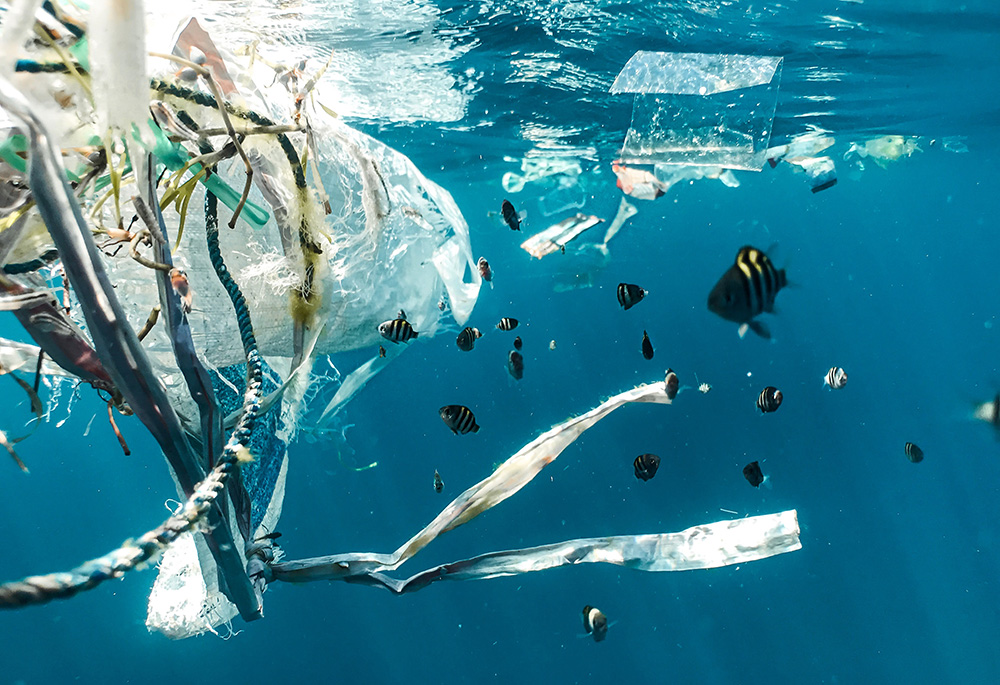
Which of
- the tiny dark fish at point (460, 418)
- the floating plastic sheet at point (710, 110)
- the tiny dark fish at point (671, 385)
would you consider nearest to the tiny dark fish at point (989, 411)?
the floating plastic sheet at point (710, 110)

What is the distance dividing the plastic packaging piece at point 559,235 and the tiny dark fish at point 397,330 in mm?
3794

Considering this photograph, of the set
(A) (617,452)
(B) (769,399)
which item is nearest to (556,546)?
(B) (769,399)

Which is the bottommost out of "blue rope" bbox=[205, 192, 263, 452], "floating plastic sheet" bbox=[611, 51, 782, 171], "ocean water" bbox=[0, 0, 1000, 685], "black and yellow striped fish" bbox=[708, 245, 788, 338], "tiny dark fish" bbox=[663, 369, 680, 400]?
"ocean water" bbox=[0, 0, 1000, 685]

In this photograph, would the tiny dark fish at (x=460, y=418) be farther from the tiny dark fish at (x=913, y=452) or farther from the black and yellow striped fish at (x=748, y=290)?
the tiny dark fish at (x=913, y=452)

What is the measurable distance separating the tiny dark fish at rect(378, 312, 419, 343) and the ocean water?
51 cm

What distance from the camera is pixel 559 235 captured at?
294 inches

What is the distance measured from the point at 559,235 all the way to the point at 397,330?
4.46 metres

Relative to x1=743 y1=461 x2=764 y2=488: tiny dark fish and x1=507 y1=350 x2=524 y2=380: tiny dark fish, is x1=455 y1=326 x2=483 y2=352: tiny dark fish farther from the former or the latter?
x1=743 y1=461 x2=764 y2=488: tiny dark fish

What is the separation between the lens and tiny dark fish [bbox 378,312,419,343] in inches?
127

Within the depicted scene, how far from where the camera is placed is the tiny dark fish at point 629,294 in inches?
225

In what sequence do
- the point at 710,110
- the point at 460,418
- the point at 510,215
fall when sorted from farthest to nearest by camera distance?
1. the point at 710,110
2. the point at 510,215
3. the point at 460,418

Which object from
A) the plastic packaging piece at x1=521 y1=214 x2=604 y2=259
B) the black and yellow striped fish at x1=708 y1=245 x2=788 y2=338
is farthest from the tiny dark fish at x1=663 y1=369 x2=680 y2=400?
the plastic packaging piece at x1=521 y1=214 x2=604 y2=259

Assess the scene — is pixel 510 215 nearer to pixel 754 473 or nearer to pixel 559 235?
pixel 559 235

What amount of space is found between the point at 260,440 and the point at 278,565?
51cm
